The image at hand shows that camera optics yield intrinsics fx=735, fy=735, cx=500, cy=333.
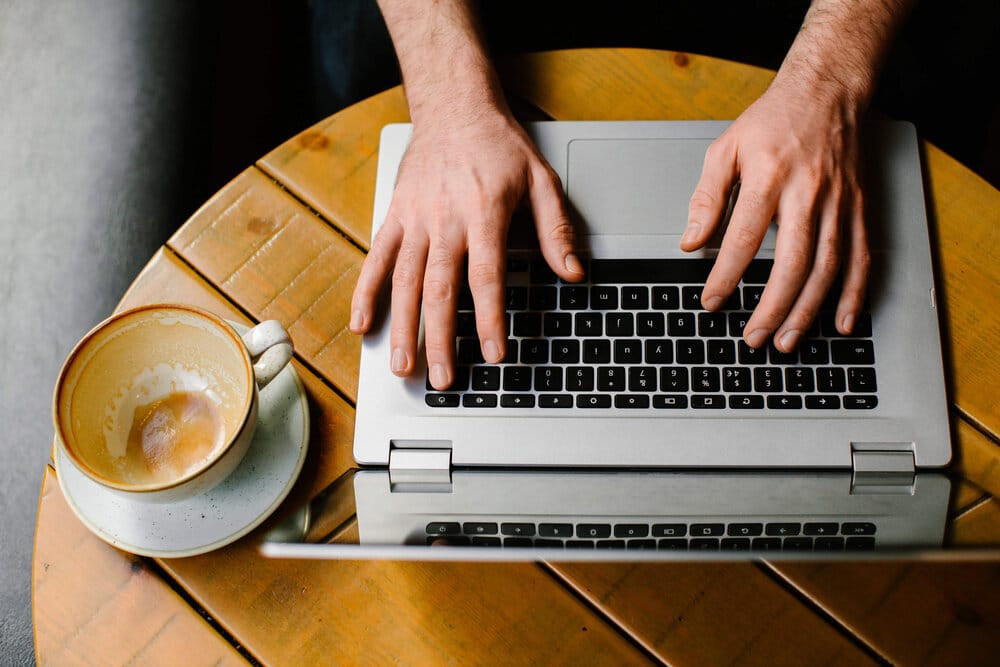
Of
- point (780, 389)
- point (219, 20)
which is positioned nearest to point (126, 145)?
point (219, 20)

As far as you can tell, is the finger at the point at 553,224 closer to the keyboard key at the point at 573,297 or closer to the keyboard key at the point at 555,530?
the keyboard key at the point at 573,297

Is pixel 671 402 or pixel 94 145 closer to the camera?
pixel 671 402

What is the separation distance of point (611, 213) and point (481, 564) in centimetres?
32

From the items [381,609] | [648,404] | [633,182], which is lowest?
[381,609]

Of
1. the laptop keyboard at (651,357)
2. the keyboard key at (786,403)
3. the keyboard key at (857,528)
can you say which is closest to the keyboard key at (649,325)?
the laptop keyboard at (651,357)

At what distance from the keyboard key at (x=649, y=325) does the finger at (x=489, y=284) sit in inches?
4.4

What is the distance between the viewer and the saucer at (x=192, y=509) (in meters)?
0.56

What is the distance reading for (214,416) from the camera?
1.98 ft

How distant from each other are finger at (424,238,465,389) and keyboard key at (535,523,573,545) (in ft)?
0.50

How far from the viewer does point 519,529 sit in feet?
1.60

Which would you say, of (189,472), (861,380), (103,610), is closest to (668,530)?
(861,380)

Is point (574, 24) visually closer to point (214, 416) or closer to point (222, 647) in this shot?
point (214, 416)

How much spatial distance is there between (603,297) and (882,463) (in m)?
0.25

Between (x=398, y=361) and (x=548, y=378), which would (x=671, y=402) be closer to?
(x=548, y=378)
